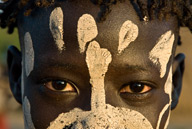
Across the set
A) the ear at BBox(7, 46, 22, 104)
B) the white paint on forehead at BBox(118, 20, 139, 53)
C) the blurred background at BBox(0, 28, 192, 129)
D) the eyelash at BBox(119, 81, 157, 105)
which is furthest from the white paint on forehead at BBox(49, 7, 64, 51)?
the blurred background at BBox(0, 28, 192, 129)

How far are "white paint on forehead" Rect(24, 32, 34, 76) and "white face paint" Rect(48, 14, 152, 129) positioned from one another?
38 cm

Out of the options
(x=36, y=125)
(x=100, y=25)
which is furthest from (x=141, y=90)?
(x=36, y=125)

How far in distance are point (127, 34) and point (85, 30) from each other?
25 centimetres

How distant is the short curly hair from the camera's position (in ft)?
8.85

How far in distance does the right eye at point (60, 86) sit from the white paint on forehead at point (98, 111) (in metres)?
0.14

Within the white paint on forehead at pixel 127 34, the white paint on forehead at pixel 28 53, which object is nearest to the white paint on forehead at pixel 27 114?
the white paint on forehead at pixel 28 53

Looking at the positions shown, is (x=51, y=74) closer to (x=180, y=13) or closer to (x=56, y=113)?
(x=56, y=113)

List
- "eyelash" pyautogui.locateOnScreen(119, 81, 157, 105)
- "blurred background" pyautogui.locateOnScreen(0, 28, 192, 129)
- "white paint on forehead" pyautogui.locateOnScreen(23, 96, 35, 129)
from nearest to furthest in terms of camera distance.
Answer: "eyelash" pyautogui.locateOnScreen(119, 81, 157, 105) < "white paint on forehead" pyautogui.locateOnScreen(23, 96, 35, 129) < "blurred background" pyautogui.locateOnScreen(0, 28, 192, 129)

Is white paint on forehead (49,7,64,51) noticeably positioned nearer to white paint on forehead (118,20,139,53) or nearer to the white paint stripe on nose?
the white paint stripe on nose

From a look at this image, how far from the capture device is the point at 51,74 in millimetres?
2764

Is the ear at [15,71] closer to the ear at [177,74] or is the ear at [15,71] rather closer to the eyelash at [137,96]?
the eyelash at [137,96]

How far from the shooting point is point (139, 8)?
9.00ft

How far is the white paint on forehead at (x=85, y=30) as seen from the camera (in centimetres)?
270

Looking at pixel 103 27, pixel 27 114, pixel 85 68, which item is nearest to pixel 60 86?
pixel 85 68
